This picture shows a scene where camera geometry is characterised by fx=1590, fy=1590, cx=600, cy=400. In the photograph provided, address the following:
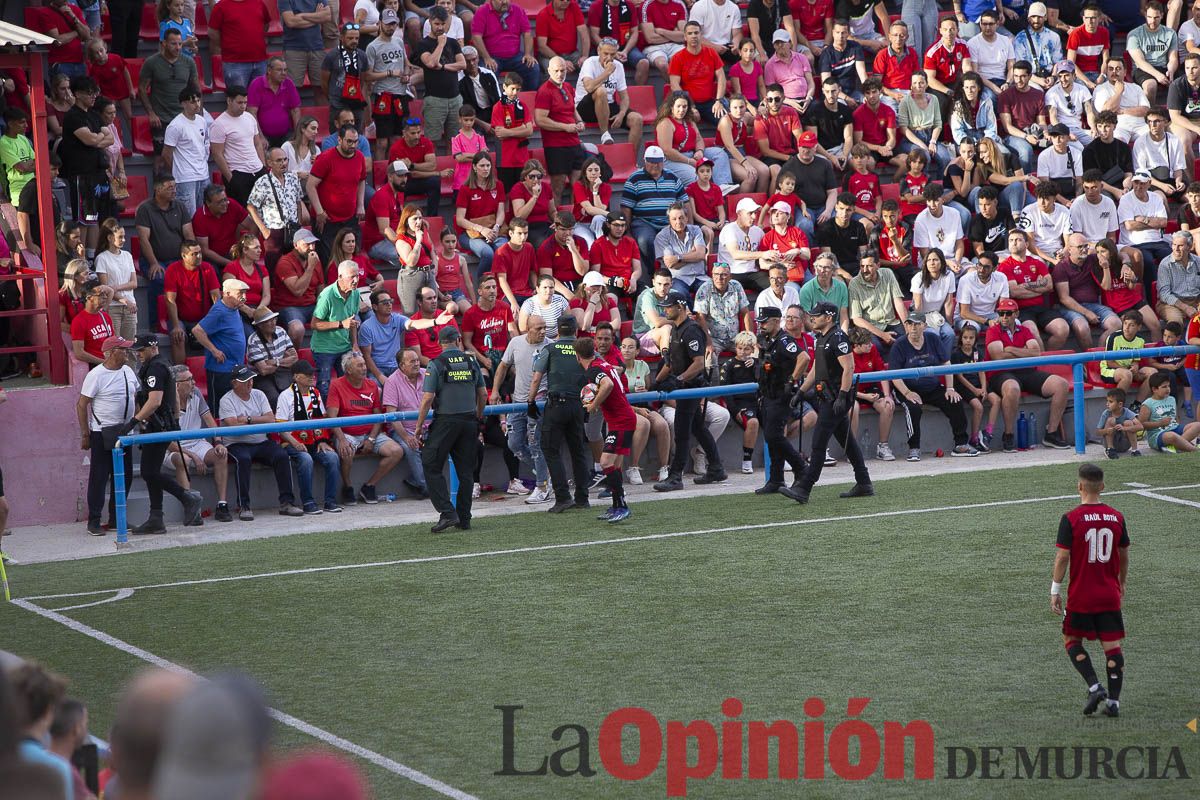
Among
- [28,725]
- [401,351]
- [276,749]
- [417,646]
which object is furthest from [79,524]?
[28,725]

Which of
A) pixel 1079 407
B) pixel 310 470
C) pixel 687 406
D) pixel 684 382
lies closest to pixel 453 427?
pixel 310 470

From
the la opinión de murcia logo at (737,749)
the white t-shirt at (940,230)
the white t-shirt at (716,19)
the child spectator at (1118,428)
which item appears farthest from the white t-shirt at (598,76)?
the la opinión de murcia logo at (737,749)

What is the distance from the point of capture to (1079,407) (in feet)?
54.9

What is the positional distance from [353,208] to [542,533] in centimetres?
559

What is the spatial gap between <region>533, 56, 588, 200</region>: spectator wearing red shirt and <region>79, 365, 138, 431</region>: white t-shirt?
21.8 feet

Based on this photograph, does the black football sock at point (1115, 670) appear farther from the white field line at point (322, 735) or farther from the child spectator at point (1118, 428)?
the child spectator at point (1118, 428)

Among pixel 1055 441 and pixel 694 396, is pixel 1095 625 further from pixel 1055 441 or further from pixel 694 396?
pixel 1055 441

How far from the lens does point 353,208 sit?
17.9m

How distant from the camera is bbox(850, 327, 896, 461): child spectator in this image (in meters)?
17.2

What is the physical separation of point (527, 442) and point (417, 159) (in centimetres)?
454

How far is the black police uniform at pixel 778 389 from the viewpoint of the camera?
48.5ft

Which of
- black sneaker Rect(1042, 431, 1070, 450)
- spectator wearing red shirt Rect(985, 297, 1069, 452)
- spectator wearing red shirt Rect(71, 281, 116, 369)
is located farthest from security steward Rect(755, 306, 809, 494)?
spectator wearing red shirt Rect(71, 281, 116, 369)

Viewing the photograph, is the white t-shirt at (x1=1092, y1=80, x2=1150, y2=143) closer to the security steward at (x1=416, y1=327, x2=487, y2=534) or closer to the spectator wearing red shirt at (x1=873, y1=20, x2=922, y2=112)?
the spectator wearing red shirt at (x1=873, y1=20, x2=922, y2=112)

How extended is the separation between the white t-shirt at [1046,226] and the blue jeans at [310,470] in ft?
30.2
